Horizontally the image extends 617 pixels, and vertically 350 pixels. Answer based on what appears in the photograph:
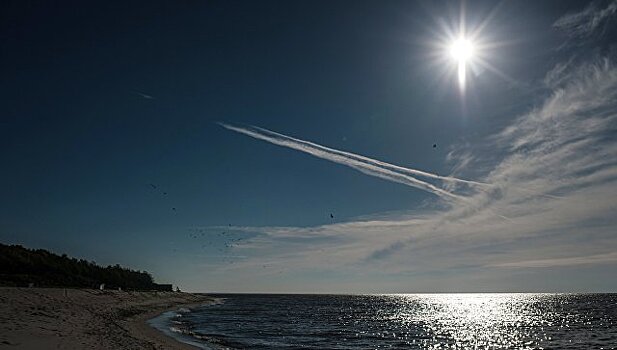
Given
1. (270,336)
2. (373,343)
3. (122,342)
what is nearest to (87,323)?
(122,342)

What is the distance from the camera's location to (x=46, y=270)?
80.9 m

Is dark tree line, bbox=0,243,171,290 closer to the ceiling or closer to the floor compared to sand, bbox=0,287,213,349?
closer to the ceiling

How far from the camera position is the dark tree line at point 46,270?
220ft

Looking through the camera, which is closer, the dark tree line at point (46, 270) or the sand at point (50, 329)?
the sand at point (50, 329)

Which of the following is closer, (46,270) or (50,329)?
(50,329)

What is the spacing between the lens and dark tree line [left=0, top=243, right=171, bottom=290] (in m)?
67.2

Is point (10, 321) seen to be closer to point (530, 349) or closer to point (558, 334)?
point (530, 349)

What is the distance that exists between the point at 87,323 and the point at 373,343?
985 inches

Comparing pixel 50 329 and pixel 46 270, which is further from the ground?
pixel 46 270

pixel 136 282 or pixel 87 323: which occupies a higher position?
pixel 136 282

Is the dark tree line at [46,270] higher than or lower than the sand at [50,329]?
higher

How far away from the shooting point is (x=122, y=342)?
98.6 feet

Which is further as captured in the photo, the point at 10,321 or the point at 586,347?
the point at 586,347

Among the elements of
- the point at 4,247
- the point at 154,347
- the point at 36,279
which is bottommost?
the point at 154,347
